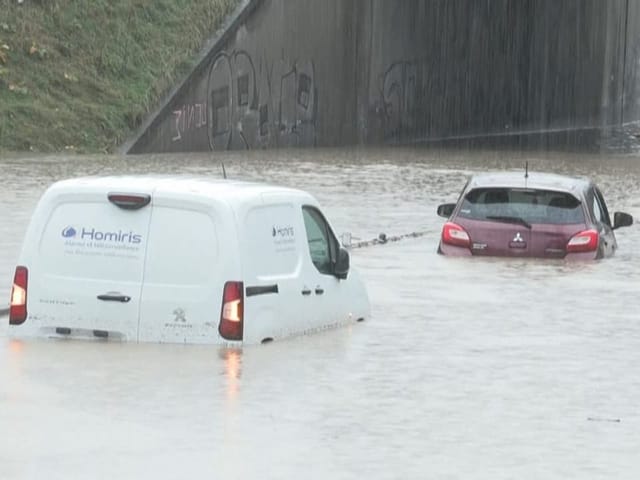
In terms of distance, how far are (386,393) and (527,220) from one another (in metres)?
8.87

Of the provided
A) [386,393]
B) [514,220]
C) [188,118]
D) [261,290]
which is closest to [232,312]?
[261,290]

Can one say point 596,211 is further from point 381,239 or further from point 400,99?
point 400,99

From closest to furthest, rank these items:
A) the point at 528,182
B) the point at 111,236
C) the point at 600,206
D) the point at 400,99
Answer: the point at 111,236 < the point at 528,182 < the point at 600,206 < the point at 400,99

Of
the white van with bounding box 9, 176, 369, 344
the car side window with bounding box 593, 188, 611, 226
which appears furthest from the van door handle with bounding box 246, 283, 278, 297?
the car side window with bounding box 593, 188, 611, 226

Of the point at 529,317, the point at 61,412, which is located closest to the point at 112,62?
the point at 529,317

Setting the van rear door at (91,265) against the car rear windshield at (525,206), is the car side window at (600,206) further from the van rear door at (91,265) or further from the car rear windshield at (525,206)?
the van rear door at (91,265)

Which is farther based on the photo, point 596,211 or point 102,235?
point 596,211

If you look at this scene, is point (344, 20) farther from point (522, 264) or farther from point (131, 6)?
point (522, 264)

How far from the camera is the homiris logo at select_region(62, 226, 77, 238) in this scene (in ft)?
44.0

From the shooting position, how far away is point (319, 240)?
1486 centimetres

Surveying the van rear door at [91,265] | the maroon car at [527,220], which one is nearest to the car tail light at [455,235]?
the maroon car at [527,220]

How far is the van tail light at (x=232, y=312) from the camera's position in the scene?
13.2 metres

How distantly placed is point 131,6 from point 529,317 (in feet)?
102

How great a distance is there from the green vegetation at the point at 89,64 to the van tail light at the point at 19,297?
89.8 feet
